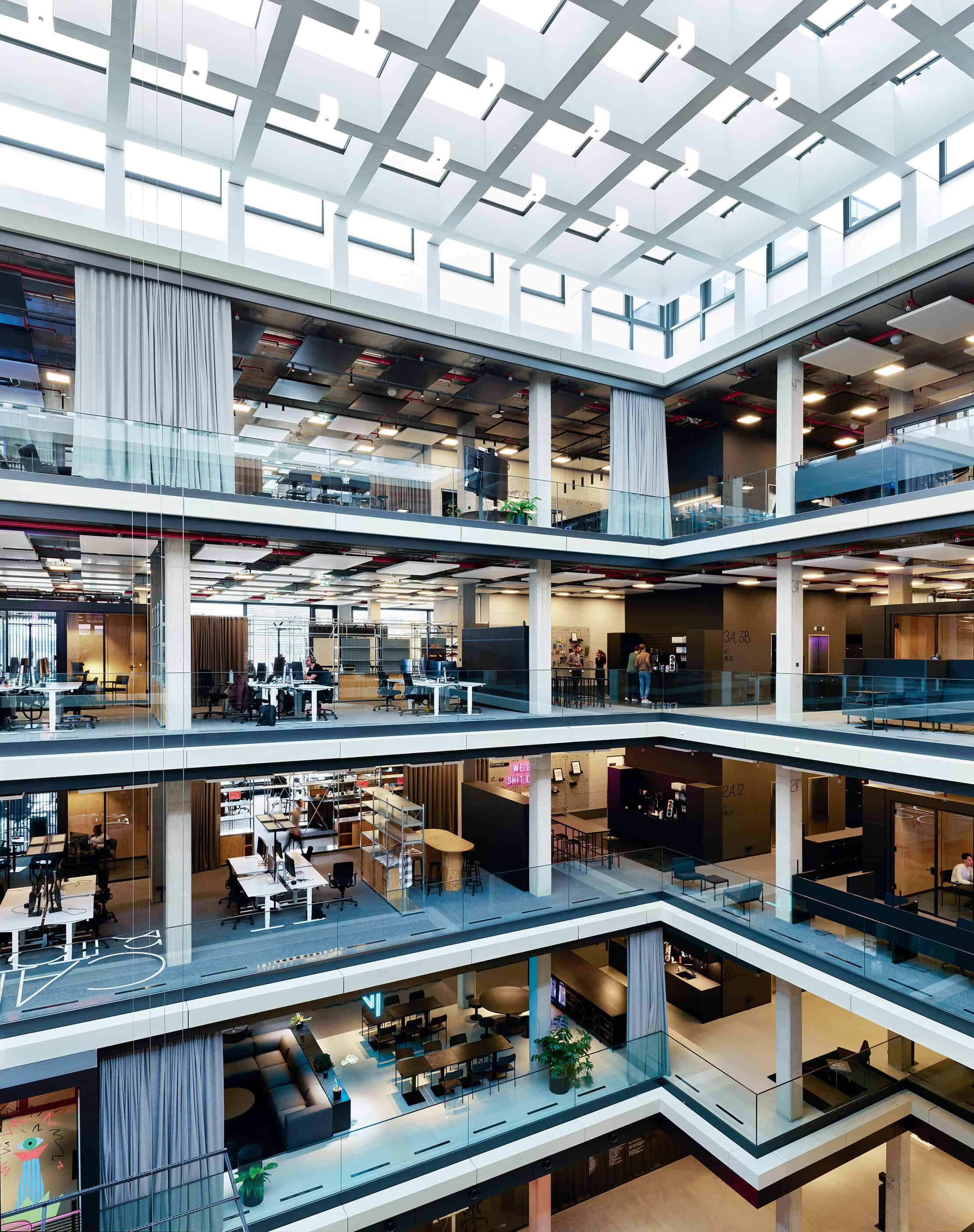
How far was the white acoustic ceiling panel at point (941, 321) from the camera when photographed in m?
8.29

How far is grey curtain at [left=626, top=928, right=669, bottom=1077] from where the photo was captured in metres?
10.6

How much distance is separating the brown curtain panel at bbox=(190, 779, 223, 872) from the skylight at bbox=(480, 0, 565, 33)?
38.9 ft

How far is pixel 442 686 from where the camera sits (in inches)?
400

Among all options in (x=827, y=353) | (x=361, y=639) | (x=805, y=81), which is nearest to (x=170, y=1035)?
(x=361, y=639)

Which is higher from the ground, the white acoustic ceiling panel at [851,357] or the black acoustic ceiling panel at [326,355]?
the black acoustic ceiling panel at [326,355]

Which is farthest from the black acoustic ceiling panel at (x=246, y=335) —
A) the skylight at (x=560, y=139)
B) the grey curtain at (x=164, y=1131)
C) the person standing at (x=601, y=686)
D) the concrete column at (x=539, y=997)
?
the concrete column at (x=539, y=997)

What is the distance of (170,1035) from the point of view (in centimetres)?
722

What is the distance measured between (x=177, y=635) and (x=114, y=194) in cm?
548

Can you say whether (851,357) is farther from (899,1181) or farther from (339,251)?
(899,1181)

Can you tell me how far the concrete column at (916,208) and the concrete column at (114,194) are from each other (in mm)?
9999

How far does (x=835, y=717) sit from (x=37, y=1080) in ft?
33.2

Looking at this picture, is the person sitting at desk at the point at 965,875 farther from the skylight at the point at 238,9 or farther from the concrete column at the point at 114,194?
the concrete column at the point at 114,194

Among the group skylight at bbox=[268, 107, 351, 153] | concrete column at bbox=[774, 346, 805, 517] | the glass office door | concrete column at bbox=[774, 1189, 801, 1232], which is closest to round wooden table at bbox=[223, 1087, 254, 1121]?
concrete column at bbox=[774, 1189, 801, 1232]

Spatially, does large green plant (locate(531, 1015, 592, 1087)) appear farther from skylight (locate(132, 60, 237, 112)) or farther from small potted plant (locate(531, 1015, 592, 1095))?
skylight (locate(132, 60, 237, 112))
